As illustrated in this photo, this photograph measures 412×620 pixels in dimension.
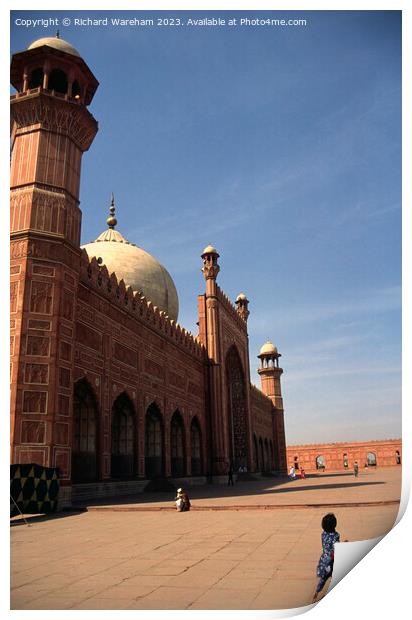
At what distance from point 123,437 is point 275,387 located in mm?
25327

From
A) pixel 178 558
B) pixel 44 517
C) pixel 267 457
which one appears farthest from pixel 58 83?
pixel 267 457

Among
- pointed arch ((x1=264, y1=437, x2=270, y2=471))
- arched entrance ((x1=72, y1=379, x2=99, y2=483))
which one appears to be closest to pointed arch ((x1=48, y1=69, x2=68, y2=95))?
arched entrance ((x1=72, y1=379, x2=99, y2=483))

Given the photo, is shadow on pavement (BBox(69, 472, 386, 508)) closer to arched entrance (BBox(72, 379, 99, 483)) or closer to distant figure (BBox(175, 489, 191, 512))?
arched entrance (BBox(72, 379, 99, 483))

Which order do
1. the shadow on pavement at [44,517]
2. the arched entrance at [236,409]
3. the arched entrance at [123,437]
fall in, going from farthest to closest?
the arched entrance at [236,409] < the arched entrance at [123,437] < the shadow on pavement at [44,517]

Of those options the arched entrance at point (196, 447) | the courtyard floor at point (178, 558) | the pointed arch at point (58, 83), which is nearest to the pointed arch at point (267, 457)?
the arched entrance at point (196, 447)

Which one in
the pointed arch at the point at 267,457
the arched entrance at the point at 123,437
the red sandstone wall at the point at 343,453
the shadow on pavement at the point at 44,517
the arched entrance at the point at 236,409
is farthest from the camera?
the red sandstone wall at the point at 343,453

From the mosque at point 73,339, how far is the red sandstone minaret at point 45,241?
2 cm

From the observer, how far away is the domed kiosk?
21766 mm

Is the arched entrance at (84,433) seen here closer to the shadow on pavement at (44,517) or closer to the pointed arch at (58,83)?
the shadow on pavement at (44,517)

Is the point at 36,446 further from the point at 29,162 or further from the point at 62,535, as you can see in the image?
the point at 29,162

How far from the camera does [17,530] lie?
6738 mm

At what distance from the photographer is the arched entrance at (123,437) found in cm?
1373

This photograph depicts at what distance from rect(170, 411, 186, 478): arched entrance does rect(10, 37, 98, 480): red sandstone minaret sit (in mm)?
8733

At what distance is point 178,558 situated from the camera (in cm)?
462
